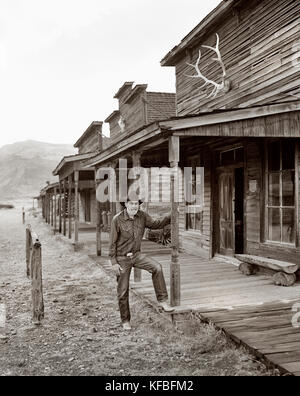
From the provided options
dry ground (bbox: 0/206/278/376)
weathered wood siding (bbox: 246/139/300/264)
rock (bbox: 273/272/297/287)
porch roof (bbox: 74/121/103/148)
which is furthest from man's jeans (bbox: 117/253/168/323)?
porch roof (bbox: 74/121/103/148)

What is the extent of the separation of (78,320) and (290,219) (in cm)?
419

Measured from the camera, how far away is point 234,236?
9.98 meters

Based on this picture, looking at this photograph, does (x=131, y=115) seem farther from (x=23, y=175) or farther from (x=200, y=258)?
(x=23, y=175)

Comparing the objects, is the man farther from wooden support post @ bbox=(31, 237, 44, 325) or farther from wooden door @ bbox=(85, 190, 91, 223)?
wooden door @ bbox=(85, 190, 91, 223)

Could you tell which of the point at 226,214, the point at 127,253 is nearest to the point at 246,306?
the point at 127,253

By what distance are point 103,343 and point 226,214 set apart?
226 inches

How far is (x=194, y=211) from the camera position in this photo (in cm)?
1173

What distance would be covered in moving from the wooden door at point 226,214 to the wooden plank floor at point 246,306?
2.93 ft

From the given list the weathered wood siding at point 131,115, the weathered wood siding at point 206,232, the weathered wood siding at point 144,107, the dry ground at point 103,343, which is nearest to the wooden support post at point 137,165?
the dry ground at point 103,343

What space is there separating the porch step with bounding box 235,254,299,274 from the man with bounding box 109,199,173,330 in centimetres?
243

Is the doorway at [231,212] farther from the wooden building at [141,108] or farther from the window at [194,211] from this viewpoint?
the wooden building at [141,108]

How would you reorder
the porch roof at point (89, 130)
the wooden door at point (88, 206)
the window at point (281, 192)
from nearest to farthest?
the window at point (281, 192) → the porch roof at point (89, 130) → the wooden door at point (88, 206)

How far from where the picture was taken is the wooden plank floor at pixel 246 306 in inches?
173

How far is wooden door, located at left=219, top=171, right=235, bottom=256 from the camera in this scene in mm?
10078
